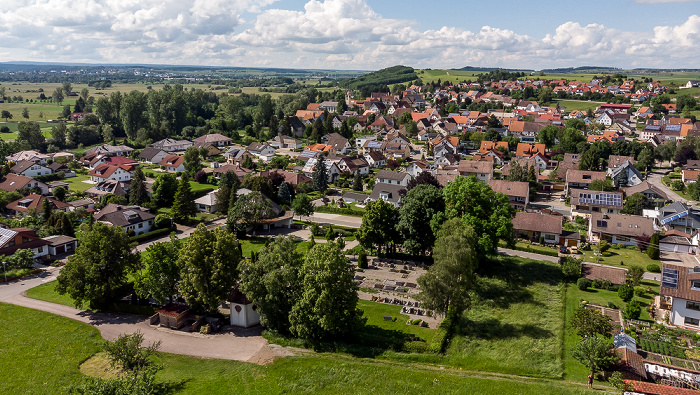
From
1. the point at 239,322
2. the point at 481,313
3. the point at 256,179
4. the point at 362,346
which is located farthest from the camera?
the point at 256,179

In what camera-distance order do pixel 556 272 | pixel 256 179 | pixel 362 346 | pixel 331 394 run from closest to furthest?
1. pixel 331 394
2. pixel 362 346
3. pixel 556 272
4. pixel 256 179

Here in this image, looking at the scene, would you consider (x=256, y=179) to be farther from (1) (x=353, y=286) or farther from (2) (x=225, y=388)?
(2) (x=225, y=388)

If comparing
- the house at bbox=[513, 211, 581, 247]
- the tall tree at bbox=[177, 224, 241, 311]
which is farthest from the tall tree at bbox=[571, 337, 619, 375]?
the house at bbox=[513, 211, 581, 247]

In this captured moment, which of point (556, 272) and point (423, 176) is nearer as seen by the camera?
point (556, 272)

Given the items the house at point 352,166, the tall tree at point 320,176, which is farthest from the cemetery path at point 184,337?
the house at point 352,166

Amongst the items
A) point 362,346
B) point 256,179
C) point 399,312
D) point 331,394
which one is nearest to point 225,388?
point 331,394

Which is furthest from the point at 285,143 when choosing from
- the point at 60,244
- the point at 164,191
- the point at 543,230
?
the point at 543,230

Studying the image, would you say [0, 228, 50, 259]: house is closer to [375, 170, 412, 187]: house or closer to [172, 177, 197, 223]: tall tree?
[172, 177, 197, 223]: tall tree
